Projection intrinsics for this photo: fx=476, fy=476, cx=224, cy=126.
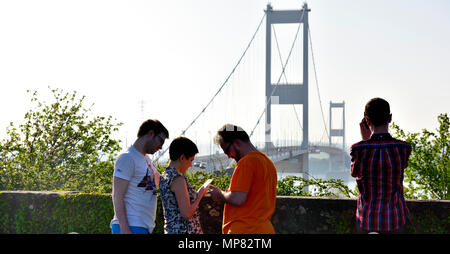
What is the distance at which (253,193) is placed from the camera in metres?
2.18

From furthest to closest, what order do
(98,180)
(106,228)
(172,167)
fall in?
(98,180)
(106,228)
(172,167)

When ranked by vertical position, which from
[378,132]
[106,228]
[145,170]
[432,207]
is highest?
[378,132]

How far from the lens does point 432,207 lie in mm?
3178

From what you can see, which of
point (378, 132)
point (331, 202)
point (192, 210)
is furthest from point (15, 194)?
point (378, 132)

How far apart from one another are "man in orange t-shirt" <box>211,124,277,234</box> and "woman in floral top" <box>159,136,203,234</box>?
158mm

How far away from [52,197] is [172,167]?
200 centimetres

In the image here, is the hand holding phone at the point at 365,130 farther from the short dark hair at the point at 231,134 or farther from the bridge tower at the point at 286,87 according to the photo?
the bridge tower at the point at 286,87

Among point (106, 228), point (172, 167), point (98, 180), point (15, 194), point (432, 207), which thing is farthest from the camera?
point (98, 180)

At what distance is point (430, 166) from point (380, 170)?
3.47 meters

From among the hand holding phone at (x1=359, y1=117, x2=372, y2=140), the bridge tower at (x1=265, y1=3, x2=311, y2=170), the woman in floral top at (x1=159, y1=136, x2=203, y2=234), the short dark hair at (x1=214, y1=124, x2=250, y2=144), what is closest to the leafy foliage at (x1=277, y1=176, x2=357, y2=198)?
the hand holding phone at (x1=359, y1=117, x2=372, y2=140)

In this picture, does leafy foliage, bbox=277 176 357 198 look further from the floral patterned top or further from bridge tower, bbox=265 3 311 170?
bridge tower, bbox=265 3 311 170

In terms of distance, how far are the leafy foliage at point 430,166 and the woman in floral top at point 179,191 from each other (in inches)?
145

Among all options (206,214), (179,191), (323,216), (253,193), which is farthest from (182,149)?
(323,216)

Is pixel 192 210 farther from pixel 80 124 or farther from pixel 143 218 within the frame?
pixel 80 124
